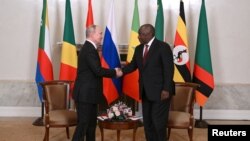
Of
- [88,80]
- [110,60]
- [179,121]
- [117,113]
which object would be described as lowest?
[179,121]

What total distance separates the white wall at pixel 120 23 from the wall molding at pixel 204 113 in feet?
2.15

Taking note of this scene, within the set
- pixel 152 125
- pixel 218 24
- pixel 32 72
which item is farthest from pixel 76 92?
pixel 218 24

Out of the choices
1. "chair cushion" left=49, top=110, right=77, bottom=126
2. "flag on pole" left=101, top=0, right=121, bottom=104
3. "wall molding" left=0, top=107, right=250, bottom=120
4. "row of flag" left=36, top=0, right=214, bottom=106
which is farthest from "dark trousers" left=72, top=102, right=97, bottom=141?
"wall molding" left=0, top=107, right=250, bottom=120

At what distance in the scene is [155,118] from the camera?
3658 mm

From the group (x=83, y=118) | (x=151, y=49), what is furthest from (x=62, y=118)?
(x=151, y=49)

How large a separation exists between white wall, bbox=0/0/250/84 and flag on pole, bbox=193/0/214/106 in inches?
23.2

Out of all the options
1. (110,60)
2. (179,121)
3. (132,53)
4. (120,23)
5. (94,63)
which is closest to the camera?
(94,63)

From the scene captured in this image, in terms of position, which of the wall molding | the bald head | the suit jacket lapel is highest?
the bald head

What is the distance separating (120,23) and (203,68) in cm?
165

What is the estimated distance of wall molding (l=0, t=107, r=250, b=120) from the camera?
6117mm

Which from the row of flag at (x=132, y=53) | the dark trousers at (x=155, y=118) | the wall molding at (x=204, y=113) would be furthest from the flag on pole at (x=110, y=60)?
the wall molding at (x=204, y=113)

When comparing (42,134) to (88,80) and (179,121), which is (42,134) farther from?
(179,121)

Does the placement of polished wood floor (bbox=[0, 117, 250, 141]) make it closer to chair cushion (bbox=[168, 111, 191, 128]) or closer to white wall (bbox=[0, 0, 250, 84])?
chair cushion (bbox=[168, 111, 191, 128])

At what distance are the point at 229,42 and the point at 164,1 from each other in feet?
4.44
